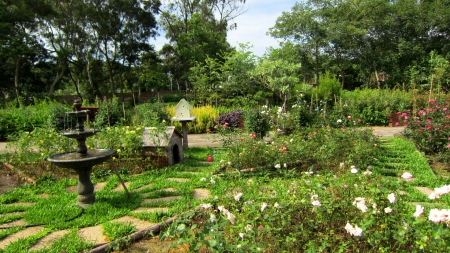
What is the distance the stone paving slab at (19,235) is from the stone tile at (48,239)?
0.69 ft

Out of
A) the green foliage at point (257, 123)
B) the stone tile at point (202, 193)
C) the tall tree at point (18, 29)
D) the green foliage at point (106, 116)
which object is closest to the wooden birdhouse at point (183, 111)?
the green foliage at point (257, 123)

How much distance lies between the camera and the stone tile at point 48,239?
2584 mm

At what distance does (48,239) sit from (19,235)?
377mm

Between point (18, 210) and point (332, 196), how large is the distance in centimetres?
362

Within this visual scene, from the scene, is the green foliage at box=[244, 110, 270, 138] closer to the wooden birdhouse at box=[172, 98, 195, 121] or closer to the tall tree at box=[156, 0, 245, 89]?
the wooden birdhouse at box=[172, 98, 195, 121]

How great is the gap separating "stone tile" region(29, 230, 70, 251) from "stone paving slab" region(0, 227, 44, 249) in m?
0.21

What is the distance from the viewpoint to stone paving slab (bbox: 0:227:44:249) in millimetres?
2684

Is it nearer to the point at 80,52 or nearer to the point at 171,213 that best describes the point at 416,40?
the point at 171,213

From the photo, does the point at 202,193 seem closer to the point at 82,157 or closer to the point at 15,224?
the point at 82,157

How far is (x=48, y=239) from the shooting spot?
2721mm

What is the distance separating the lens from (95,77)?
25.1m

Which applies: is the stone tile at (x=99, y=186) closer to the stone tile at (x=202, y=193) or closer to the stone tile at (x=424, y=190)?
the stone tile at (x=202, y=193)

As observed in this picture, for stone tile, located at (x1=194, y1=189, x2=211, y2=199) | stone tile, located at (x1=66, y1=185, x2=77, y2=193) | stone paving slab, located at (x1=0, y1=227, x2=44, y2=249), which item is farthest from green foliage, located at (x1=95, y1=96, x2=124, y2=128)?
stone paving slab, located at (x1=0, y1=227, x2=44, y2=249)

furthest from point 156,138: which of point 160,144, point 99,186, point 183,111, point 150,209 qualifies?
point 150,209
